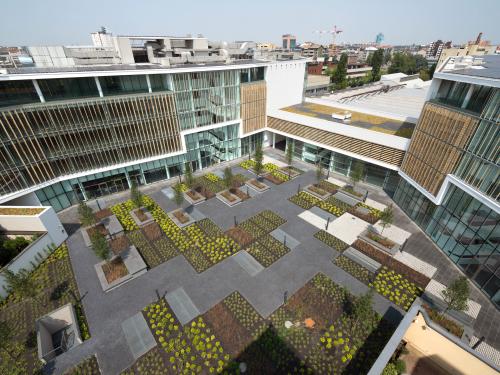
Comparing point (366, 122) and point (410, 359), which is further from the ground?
point (366, 122)

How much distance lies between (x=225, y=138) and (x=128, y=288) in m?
29.2

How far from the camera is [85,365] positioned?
17.7 metres

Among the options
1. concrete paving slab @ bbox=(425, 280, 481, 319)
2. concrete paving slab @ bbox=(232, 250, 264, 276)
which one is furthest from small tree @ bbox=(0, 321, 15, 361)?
concrete paving slab @ bbox=(425, 280, 481, 319)

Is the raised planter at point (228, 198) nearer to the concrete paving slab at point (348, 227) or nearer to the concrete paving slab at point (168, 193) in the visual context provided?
the concrete paving slab at point (168, 193)

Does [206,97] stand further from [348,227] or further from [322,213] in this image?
[348,227]

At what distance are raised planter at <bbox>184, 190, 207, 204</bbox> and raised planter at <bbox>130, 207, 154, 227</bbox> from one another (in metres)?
5.71

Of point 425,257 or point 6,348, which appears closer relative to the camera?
point 6,348

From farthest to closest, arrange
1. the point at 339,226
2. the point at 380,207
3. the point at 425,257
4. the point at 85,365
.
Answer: the point at 380,207 → the point at 339,226 → the point at 425,257 → the point at 85,365

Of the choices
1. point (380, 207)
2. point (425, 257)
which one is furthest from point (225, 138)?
point (425, 257)

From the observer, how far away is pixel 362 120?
41.0 metres

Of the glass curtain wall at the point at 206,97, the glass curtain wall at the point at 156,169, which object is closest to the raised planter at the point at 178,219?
the glass curtain wall at the point at 156,169

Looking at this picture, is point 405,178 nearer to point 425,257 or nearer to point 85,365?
point 425,257

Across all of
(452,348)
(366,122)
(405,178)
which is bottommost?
(452,348)

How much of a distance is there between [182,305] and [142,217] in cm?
1456
